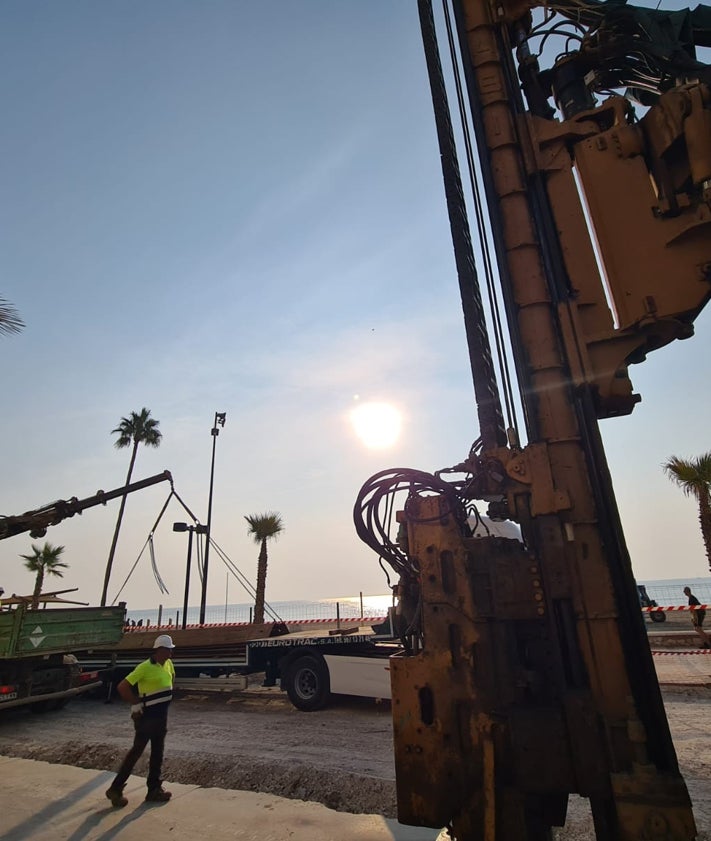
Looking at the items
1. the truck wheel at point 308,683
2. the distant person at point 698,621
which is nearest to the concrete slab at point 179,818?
the truck wheel at point 308,683

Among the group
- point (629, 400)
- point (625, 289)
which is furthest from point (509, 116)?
point (629, 400)

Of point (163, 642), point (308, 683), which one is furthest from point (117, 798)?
point (308, 683)

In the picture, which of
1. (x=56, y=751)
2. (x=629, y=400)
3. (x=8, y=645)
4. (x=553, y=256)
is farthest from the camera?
(x=8, y=645)

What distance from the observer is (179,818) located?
4855 millimetres

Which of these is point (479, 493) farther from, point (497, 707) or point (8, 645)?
point (8, 645)

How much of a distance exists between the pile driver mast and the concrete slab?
6.08ft

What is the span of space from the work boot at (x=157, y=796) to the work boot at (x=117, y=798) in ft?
0.77

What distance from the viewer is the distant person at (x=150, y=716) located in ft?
17.5

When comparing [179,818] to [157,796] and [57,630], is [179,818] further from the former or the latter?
[57,630]

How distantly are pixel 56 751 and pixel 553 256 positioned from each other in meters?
9.51

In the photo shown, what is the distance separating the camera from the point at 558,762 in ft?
9.68

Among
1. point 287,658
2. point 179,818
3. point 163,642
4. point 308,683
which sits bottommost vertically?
point 179,818

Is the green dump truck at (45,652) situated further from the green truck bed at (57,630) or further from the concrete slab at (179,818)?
the concrete slab at (179,818)

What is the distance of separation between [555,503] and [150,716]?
5374 mm
